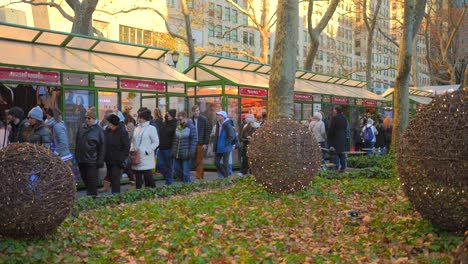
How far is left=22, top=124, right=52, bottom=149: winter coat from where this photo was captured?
28.2ft

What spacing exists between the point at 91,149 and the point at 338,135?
23.9 feet

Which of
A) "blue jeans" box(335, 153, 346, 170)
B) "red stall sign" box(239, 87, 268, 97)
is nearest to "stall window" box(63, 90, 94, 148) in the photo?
"red stall sign" box(239, 87, 268, 97)

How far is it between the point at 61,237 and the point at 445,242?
404 centimetres

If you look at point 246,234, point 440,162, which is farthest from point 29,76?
point 440,162

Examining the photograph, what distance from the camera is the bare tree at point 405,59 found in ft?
52.0

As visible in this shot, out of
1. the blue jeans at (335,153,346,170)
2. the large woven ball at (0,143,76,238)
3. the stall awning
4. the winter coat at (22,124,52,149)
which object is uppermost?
the stall awning

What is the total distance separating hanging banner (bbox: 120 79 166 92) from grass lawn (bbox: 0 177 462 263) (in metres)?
5.07

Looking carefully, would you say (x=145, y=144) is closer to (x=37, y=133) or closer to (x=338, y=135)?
(x=37, y=133)

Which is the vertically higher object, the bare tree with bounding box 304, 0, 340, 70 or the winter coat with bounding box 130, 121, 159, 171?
the bare tree with bounding box 304, 0, 340, 70

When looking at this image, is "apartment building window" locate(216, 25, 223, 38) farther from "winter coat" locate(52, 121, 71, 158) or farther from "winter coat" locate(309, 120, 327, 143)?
"winter coat" locate(52, 121, 71, 158)

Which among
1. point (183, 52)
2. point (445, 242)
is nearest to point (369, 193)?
point (445, 242)

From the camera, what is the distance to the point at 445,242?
211 inches

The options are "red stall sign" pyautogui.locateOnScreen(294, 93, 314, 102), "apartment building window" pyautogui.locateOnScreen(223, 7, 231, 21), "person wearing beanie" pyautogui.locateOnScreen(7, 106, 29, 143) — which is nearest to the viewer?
"person wearing beanie" pyautogui.locateOnScreen(7, 106, 29, 143)

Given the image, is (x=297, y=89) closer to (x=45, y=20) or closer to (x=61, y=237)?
(x=61, y=237)
